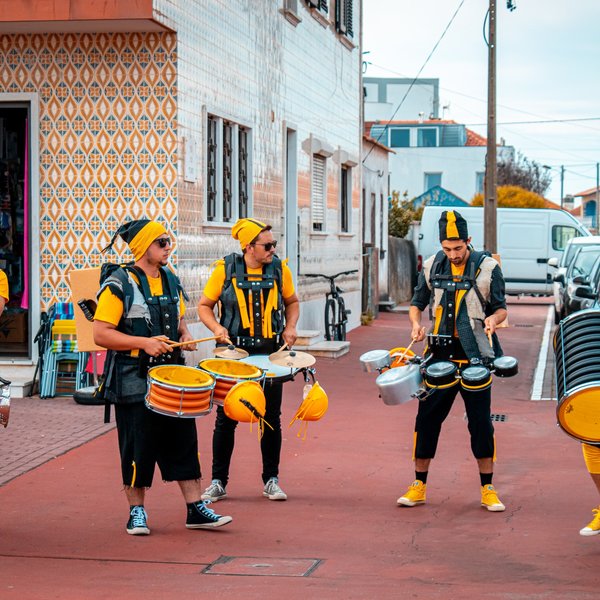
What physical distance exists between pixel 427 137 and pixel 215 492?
73.1 m

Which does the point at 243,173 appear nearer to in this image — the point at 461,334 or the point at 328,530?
the point at 461,334

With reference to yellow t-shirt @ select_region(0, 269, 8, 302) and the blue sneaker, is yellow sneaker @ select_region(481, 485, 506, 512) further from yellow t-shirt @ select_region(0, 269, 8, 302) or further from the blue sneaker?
yellow t-shirt @ select_region(0, 269, 8, 302)

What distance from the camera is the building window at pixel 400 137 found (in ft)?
263

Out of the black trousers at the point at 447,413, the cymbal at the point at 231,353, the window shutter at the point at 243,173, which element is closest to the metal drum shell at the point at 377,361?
the black trousers at the point at 447,413

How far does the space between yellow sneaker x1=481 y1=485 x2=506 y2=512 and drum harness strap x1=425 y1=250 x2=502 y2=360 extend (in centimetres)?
88

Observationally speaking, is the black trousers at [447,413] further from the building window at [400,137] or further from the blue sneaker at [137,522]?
the building window at [400,137]

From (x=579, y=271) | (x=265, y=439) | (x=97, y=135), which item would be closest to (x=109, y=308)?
(x=265, y=439)

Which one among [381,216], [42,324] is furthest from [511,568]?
[381,216]

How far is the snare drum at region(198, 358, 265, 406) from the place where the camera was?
765 centimetres

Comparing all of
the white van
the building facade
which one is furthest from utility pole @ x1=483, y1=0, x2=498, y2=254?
the building facade

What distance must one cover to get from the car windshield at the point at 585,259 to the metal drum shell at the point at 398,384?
15194 mm

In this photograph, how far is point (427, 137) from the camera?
263 feet

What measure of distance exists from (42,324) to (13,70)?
2812mm

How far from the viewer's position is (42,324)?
13516mm
